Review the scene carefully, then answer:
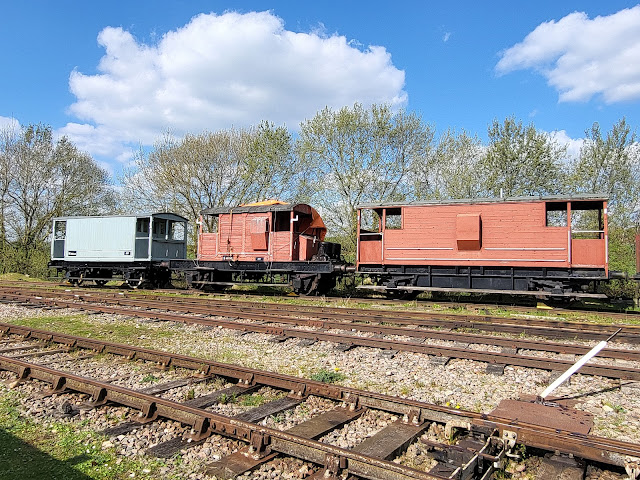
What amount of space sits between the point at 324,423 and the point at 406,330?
4999 millimetres

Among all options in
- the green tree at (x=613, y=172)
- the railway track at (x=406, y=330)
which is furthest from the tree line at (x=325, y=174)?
the railway track at (x=406, y=330)

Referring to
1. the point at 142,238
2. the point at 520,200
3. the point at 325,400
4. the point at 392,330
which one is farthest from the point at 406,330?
the point at 142,238

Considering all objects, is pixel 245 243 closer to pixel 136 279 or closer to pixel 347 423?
pixel 136 279

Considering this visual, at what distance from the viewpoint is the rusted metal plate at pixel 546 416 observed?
12.5 feet

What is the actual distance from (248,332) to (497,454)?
21.0ft

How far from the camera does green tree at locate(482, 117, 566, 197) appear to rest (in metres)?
25.0

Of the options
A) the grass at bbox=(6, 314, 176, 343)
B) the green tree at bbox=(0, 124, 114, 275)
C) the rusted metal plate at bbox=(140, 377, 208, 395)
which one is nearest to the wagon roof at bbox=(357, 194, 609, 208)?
the grass at bbox=(6, 314, 176, 343)

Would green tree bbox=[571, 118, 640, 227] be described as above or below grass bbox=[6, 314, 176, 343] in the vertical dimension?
above

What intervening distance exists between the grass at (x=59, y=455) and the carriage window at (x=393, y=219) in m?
12.8

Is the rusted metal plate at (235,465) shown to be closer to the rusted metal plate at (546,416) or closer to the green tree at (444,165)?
the rusted metal plate at (546,416)

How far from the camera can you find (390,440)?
12.4 ft

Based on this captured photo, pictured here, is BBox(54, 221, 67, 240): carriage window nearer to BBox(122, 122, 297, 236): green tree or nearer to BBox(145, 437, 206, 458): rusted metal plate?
BBox(122, 122, 297, 236): green tree

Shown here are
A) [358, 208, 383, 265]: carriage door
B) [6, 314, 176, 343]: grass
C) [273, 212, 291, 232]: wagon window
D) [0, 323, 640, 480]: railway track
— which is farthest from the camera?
[273, 212, 291, 232]: wagon window

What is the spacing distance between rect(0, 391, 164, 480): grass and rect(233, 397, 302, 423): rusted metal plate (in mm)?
978
